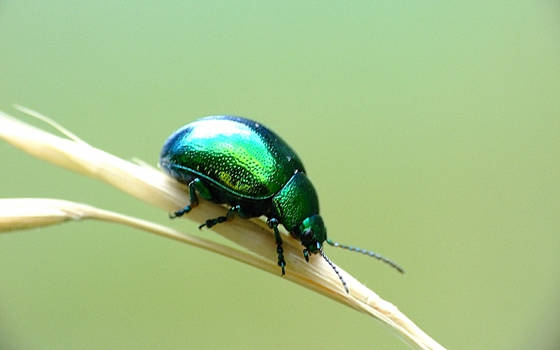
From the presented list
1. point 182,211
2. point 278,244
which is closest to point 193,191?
point 182,211

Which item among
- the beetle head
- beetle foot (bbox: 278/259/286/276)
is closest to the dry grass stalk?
beetle foot (bbox: 278/259/286/276)

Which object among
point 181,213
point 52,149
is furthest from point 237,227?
point 52,149

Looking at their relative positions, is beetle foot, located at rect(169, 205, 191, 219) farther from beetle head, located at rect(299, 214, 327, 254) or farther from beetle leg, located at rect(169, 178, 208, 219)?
beetle head, located at rect(299, 214, 327, 254)

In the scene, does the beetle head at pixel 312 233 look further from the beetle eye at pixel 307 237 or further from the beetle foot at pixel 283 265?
the beetle foot at pixel 283 265

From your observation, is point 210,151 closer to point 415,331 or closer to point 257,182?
point 257,182

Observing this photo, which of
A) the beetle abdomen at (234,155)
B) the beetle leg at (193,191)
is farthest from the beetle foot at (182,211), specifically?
the beetle abdomen at (234,155)

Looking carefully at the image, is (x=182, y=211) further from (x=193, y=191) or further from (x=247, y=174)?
(x=247, y=174)

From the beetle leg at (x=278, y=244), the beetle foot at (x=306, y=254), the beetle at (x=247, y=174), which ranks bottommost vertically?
the beetle foot at (x=306, y=254)
